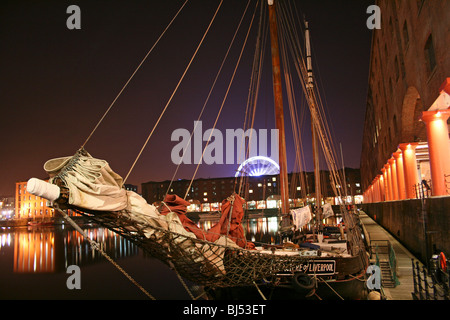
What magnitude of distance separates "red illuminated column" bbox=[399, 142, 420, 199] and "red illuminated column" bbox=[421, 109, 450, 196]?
9273 mm

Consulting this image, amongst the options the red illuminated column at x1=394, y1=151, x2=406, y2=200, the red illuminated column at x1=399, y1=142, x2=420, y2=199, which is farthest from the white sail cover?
the red illuminated column at x1=394, y1=151, x2=406, y2=200

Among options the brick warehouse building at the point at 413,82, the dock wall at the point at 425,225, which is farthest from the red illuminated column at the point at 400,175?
the dock wall at the point at 425,225

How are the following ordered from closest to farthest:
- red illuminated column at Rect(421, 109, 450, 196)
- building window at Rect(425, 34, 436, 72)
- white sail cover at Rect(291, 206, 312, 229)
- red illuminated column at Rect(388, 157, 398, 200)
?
white sail cover at Rect(291, 206, 312, 229), building window at Rect(425, 34, 436, 72), red illuminated column at Rect(421, 109, 450, 196), red illuminated column at Rect(388, 157, 398, 200)

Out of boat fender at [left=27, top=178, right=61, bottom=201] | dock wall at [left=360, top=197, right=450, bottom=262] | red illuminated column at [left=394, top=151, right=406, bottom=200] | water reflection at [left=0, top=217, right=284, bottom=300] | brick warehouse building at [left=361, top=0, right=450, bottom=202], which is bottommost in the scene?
water reflection at [left=0, top=217, right=284, bottom=300]

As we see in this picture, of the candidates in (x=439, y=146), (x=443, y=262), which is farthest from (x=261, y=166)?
(x=443, y=262)

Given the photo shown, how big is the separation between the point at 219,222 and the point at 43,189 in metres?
5.16

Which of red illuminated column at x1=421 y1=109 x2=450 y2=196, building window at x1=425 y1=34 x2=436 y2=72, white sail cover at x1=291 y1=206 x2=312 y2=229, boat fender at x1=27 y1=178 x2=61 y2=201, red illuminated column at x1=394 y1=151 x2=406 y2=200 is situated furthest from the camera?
red illuminated column at x1=394 y1=151 x2=406 y2=200

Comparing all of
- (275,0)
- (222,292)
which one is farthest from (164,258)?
(275,0)

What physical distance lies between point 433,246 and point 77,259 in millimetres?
33536

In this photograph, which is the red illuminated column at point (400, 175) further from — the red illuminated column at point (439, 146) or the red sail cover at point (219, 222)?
the red sail cover at point (219, 222)

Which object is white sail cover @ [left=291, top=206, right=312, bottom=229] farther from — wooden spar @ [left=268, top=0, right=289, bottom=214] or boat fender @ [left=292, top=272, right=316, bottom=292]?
boat fender @ [left=292, top=272, right=316, bottom=292]

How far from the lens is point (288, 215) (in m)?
16.4

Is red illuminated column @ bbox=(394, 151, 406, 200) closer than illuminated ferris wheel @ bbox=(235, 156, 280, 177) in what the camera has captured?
Yes

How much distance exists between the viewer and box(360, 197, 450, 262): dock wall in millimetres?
12703
